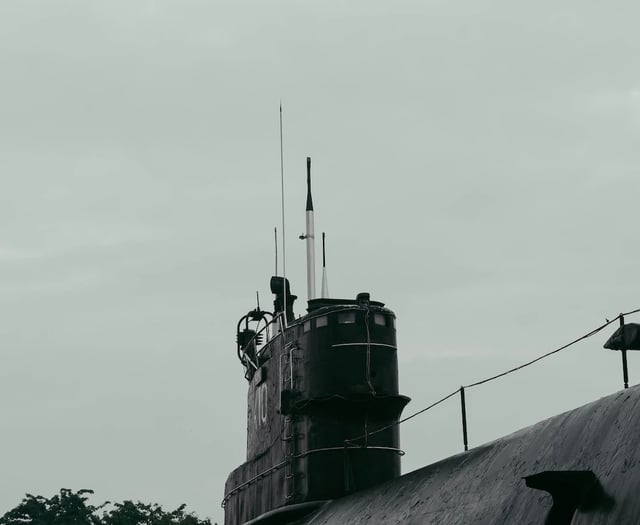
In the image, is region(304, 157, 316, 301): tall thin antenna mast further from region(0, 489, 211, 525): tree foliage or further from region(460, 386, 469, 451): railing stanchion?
region(0, 489, 211, 525): tree foliage

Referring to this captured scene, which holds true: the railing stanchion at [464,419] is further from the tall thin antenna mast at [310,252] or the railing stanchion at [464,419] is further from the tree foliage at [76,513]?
the tree foliage at [76,513]

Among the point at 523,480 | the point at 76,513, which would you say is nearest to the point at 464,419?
the point at 523,480

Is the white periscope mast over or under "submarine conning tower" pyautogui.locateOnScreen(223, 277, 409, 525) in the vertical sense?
over

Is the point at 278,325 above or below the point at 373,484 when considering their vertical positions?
above

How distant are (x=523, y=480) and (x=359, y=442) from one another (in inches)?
221

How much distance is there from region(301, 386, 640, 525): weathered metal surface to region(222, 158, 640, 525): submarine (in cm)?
2

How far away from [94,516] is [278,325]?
176ft

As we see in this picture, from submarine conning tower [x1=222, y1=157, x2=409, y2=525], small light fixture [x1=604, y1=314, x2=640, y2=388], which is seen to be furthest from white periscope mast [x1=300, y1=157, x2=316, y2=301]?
small light fixture [x1=604, y1=314, x2=640, y2=388]

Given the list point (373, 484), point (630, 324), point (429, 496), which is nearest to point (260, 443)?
point (373, 484)

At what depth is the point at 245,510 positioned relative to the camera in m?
19.4

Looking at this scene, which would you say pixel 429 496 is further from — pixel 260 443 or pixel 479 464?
pixel 260 443

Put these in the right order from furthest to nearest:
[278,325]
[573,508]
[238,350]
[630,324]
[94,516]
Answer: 1. [94,516]
2. [238,350]
3. [278,325]
4. [630,324]
5. [573,508]

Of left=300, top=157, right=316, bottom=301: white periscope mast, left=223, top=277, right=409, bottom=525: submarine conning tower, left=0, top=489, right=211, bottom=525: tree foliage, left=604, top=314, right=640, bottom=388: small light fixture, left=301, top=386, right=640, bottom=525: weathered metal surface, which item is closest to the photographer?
left=301, top=386, right=640, bottom=525: weathered metal surface

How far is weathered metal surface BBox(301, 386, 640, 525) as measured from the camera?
31.1 feet
